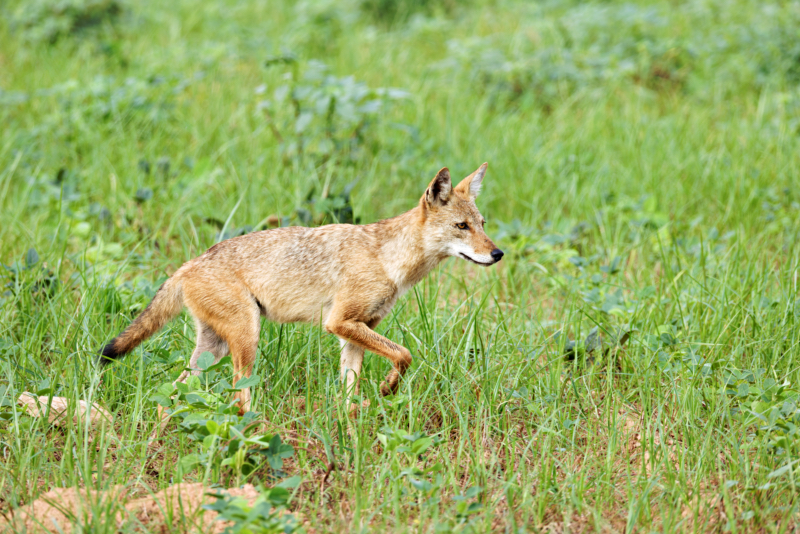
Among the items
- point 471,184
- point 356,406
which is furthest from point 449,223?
point 356,406

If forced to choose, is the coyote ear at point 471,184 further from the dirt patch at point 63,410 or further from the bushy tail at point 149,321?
the dirt patch at point 63,410

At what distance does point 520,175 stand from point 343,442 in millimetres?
4354

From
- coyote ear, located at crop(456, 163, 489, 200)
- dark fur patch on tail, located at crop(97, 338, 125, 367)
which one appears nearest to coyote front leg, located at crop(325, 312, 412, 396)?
coyote ear, located at crop(456, 163, 489, 200)

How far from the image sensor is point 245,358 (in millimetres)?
4305

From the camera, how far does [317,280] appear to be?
14.9 feet

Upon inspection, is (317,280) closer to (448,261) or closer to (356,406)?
(356,406)

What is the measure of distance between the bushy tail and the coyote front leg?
940mm

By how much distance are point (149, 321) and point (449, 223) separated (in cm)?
183

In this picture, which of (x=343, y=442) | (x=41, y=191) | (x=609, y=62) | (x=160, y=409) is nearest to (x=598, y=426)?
(x=343, y=442)

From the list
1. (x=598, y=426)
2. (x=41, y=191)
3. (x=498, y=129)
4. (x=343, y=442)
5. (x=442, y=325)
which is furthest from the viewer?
(x=498, y=129)

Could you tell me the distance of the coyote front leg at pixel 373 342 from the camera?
13.8 ft

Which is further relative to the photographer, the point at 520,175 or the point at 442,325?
the point at 520,175

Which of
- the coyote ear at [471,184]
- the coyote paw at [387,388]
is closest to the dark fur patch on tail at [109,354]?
the coyote paw at [387,388]

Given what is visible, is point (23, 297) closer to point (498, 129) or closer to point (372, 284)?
point (372, 284)
